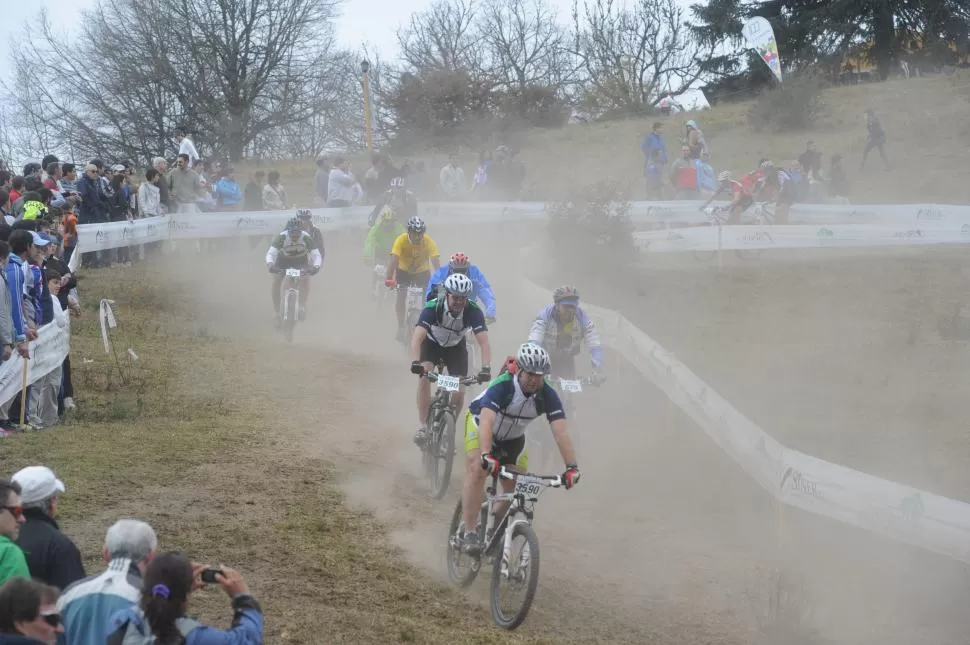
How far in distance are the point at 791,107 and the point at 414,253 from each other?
2730cm

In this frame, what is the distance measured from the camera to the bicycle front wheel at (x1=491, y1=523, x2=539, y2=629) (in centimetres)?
768

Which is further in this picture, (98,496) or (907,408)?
(907,408)

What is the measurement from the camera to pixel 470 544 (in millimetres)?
8586

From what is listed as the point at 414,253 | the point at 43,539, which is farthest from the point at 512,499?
the point at 414,253

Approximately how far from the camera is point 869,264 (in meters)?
22.9

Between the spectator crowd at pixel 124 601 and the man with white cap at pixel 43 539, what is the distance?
0.38ft

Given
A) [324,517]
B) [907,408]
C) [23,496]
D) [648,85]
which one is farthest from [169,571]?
[648,85]

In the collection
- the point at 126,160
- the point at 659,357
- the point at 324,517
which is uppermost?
the point at 126,160

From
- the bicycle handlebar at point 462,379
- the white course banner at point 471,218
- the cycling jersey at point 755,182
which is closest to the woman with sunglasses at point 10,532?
the bicycle handlebar at point 462,379

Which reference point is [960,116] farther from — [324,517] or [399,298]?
[324,517]

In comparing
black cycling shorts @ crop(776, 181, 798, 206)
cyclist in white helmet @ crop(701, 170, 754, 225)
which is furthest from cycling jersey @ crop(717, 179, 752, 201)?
black cycling shorts @ crop(776, 181, 798, 206)

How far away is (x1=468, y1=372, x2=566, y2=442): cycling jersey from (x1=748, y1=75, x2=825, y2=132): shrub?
33608 mm

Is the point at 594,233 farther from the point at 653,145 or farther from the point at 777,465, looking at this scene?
the point at 777,465

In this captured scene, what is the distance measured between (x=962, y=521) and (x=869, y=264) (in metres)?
15.8
